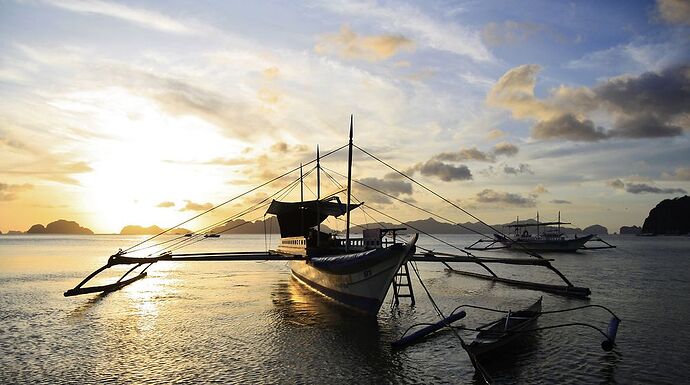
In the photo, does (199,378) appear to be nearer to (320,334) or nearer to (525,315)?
(320,334)

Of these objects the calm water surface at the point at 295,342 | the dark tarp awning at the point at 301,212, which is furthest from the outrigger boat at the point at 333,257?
the calm water surface at the point at 295,342

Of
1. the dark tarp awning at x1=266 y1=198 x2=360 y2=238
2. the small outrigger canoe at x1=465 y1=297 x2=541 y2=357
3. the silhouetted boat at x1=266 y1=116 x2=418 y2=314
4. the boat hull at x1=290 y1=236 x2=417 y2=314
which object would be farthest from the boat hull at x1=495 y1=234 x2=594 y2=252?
the small outrigger canoe at x1=465 y1=297 x2=541 y2=357

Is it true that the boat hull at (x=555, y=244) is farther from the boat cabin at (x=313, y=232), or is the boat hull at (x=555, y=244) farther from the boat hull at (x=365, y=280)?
the boat hull at (x=365, y=280)

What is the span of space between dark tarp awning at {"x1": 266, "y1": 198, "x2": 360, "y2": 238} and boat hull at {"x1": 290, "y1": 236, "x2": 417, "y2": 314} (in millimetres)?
7152

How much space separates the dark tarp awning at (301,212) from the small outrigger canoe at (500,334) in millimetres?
18034

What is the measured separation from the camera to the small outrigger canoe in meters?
15.7

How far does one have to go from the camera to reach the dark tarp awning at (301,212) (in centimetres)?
3678

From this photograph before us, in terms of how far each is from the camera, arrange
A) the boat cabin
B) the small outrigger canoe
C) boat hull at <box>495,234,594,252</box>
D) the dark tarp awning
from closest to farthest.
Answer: the small outrigger canoe
the boat cabin
the dark tarp awning
boat hull at <box>495,234,594,252</box>

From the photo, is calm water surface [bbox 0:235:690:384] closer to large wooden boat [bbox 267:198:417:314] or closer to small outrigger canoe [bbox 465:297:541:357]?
small outrigger canoe [bbox 465:297:541:357]

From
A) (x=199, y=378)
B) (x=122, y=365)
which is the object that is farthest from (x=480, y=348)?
(x=122, y=365)

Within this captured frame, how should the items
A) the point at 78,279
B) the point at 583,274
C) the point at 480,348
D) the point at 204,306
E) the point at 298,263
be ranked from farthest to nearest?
1. the point at 583,274
2. the point at 78,279
3. the point at 298,263
4. the point at 204,306
5. the point at 480,348

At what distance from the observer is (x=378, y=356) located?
16.9m

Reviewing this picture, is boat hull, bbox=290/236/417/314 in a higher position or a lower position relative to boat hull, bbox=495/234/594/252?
higher

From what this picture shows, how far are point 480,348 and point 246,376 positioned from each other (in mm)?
8088
